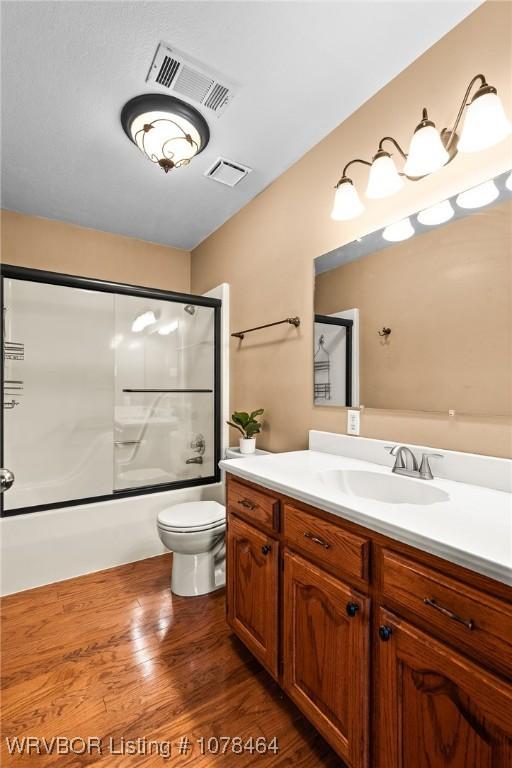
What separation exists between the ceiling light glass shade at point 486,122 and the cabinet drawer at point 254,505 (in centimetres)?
136

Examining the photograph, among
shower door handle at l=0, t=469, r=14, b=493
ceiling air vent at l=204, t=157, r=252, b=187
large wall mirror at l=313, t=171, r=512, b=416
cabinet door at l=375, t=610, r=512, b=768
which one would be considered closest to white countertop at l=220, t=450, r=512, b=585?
cabinet door at l=375, t=610, r=512, b=768

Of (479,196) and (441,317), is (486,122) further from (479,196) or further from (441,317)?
(441,317)

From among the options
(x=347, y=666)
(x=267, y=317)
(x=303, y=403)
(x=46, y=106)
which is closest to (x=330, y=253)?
(x=267, y=317)

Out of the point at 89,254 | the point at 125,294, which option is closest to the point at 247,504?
the point at 125,294

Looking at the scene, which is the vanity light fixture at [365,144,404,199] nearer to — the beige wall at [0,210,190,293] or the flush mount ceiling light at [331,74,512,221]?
the flush mount ceiling light at [331,74,512,221]

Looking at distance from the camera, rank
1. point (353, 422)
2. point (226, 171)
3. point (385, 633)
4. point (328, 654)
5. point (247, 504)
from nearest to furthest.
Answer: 1. point (385, 633)
2. point (328, 654)
3. point (247, 504)
4. point (353, 422)
5. point (226, 171)

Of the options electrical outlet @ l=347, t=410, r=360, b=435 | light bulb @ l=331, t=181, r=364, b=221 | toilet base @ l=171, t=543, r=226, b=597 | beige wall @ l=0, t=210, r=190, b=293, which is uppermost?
beige wall @ l=0, t=210, r=190, b=293

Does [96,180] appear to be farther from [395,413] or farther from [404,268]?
[395,413]

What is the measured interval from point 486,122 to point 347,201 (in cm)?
57

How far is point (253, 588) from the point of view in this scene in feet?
4.63

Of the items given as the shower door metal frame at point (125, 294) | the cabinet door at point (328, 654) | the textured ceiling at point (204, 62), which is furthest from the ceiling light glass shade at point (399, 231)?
the shower door metal frame at point (125, 294)

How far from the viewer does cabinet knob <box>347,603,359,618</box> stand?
96 centimetres

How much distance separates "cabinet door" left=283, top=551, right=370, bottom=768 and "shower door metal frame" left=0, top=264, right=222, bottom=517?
1601 millimetres

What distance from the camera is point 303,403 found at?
2014mm
